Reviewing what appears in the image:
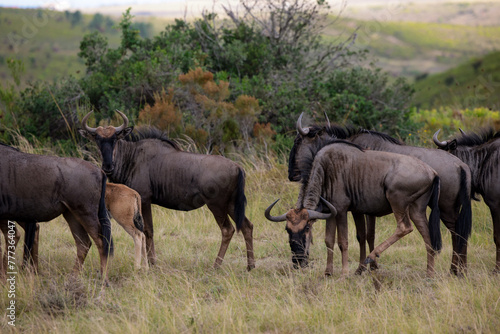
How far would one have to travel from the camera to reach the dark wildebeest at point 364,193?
6145 millimetres

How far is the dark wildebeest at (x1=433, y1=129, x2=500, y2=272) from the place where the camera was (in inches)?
261

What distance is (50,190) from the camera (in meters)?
5.82

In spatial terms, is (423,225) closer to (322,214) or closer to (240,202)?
(322,214)

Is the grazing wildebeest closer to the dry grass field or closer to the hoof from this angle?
the dry grass field

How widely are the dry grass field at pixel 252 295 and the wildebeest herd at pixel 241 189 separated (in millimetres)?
299

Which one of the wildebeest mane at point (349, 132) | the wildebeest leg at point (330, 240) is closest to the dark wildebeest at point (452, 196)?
the wildebeest mane at point (349, 132)

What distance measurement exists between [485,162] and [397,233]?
1.66 metres

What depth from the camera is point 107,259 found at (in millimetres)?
6195

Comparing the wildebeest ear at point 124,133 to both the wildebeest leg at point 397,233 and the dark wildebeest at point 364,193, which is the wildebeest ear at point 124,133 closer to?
the dark wildebeest at point 364,193

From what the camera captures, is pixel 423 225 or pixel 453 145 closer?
pixel 423 225

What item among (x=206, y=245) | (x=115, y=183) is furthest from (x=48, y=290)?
(x=206, y=245)

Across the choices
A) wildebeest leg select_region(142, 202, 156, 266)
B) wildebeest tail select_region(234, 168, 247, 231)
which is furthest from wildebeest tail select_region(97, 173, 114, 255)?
wildebeest tail select_region(234, 168, 247, 231)

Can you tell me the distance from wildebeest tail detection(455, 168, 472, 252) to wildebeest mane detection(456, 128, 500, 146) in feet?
2.90

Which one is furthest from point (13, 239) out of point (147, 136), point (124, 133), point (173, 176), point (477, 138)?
point (477, 138)
